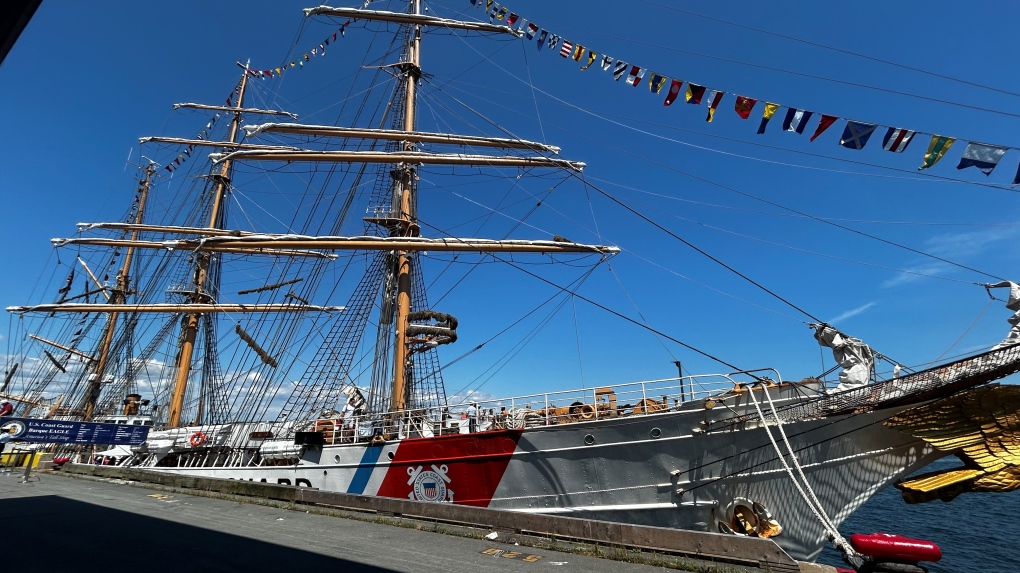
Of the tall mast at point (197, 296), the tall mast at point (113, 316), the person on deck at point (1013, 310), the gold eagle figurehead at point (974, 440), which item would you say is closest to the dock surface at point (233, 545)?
the gold eagle figurehead at point (974, 440)

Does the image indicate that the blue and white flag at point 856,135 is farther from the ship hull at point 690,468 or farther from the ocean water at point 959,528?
the ocean water at point 959,528

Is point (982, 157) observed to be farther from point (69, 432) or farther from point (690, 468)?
point (69, 432)

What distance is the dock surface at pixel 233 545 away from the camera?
17.5ft

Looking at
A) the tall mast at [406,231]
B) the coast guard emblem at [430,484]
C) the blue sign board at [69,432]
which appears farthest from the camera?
the tall mast at [406,231]

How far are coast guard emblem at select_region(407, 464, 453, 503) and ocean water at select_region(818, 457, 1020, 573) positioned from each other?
11.4 meters

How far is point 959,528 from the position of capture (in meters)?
18.9

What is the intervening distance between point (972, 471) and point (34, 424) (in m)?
22.5

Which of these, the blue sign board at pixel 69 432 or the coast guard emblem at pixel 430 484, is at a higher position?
the blue sign board at pixel 69 432

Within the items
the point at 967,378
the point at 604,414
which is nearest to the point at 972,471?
the point at 967,378

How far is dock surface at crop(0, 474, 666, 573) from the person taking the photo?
5336 mm

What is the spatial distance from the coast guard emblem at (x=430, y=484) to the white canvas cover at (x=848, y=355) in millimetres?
8386

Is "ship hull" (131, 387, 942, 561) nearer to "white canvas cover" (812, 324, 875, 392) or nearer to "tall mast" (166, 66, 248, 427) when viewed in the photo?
"white canvas cover" (812, 324, 875, 392)

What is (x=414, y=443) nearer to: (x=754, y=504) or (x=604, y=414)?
(x=604, y=414)

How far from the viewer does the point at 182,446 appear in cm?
1844
